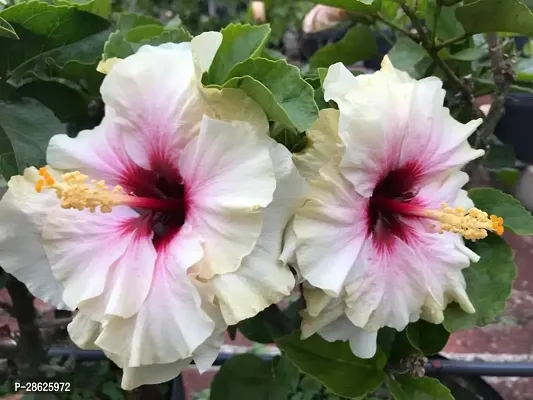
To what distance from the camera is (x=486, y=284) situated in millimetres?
500

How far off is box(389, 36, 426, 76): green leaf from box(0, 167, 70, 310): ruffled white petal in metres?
0.39

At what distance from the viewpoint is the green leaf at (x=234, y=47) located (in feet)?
1.41

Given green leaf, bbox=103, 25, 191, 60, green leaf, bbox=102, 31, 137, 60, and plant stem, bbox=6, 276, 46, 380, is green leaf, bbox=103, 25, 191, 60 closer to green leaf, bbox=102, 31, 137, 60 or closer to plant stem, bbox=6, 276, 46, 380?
green leaf, bbox=102, 31, 137, 60

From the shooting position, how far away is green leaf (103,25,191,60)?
461 millimetres

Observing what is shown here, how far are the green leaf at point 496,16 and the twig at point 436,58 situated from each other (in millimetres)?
49

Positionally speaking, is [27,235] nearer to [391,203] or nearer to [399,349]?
Result: [391,203]

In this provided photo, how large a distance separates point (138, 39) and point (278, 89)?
0.20 m

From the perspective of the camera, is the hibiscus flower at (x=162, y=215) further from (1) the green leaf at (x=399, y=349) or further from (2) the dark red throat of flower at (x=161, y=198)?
(1) the green leaf at (x=399, y=349)

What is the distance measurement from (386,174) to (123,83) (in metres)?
0.20

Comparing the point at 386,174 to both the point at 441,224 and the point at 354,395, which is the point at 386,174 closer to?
the point at 441,224

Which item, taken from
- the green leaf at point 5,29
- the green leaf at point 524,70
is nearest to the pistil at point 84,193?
the green leaf at point 5,29

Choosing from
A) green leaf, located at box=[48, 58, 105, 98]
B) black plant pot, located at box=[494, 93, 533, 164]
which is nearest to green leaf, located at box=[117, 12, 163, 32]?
green leaf, located at box=[48, 58, 105, 98]

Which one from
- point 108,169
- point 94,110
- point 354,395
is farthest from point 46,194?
point 354,395

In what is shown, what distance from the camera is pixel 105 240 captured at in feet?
1.34
